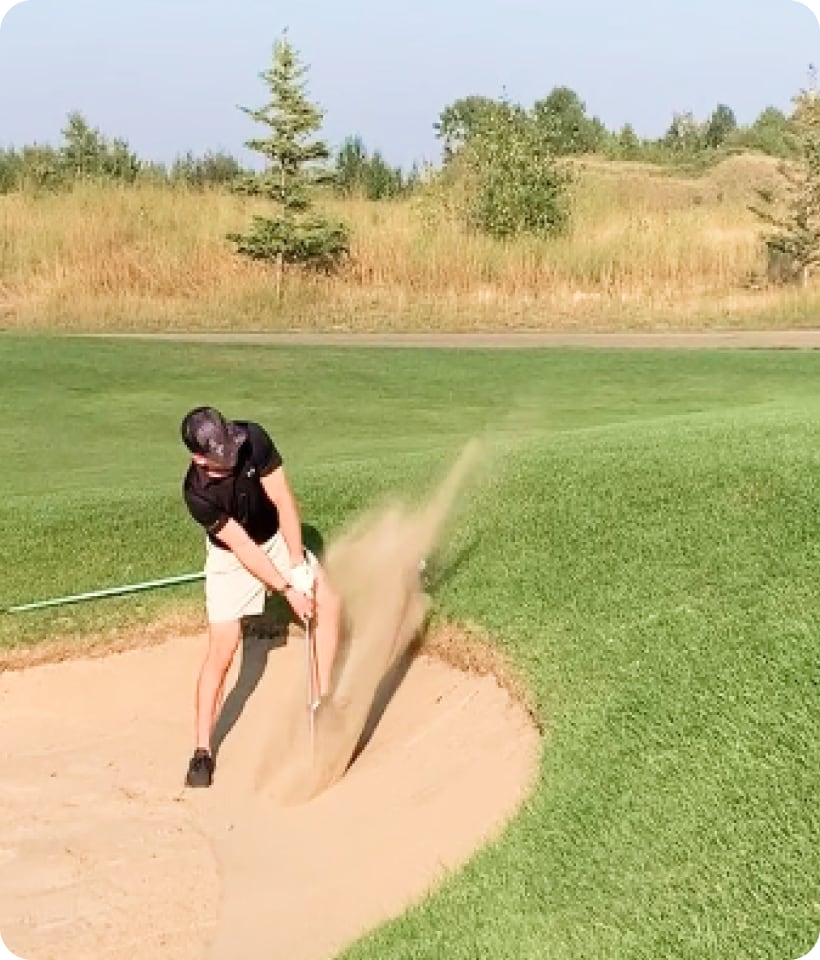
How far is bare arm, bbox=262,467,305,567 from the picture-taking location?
20.6 ft

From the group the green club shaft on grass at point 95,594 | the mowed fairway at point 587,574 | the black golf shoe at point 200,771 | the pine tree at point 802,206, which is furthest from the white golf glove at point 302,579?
the pine tree at point 802,206

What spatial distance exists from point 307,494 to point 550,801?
4.15m

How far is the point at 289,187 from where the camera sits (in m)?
28.6

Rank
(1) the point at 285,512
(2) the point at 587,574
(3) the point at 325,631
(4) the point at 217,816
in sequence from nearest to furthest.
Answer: (4) the point at 217,816, (1) the point at 285,512, (3) the point at 325,631, (2) the point at 587,574

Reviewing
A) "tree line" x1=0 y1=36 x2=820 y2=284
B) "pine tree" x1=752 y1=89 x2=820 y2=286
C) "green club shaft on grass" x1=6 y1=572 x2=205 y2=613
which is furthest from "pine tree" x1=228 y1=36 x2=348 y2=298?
"green club shaft on grass" x1=6 y1=572 x2=205 y2=613

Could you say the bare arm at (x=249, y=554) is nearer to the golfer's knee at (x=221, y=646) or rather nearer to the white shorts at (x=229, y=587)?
the white shorts at (x=229, y=587)

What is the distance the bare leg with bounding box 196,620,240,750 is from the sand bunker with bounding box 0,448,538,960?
8.3 inches

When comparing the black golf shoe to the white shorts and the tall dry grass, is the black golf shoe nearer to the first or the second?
the white shorts

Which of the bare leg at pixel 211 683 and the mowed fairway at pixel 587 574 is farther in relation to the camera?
the bare leg at pixel 211 683

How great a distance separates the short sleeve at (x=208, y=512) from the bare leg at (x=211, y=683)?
0.54 metres

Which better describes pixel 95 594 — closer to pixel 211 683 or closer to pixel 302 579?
pixel 211 683

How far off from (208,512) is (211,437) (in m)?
0.38

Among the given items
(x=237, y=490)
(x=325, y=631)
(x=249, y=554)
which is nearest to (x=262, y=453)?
(x=237, y=490)

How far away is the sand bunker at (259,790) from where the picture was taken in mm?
5016
